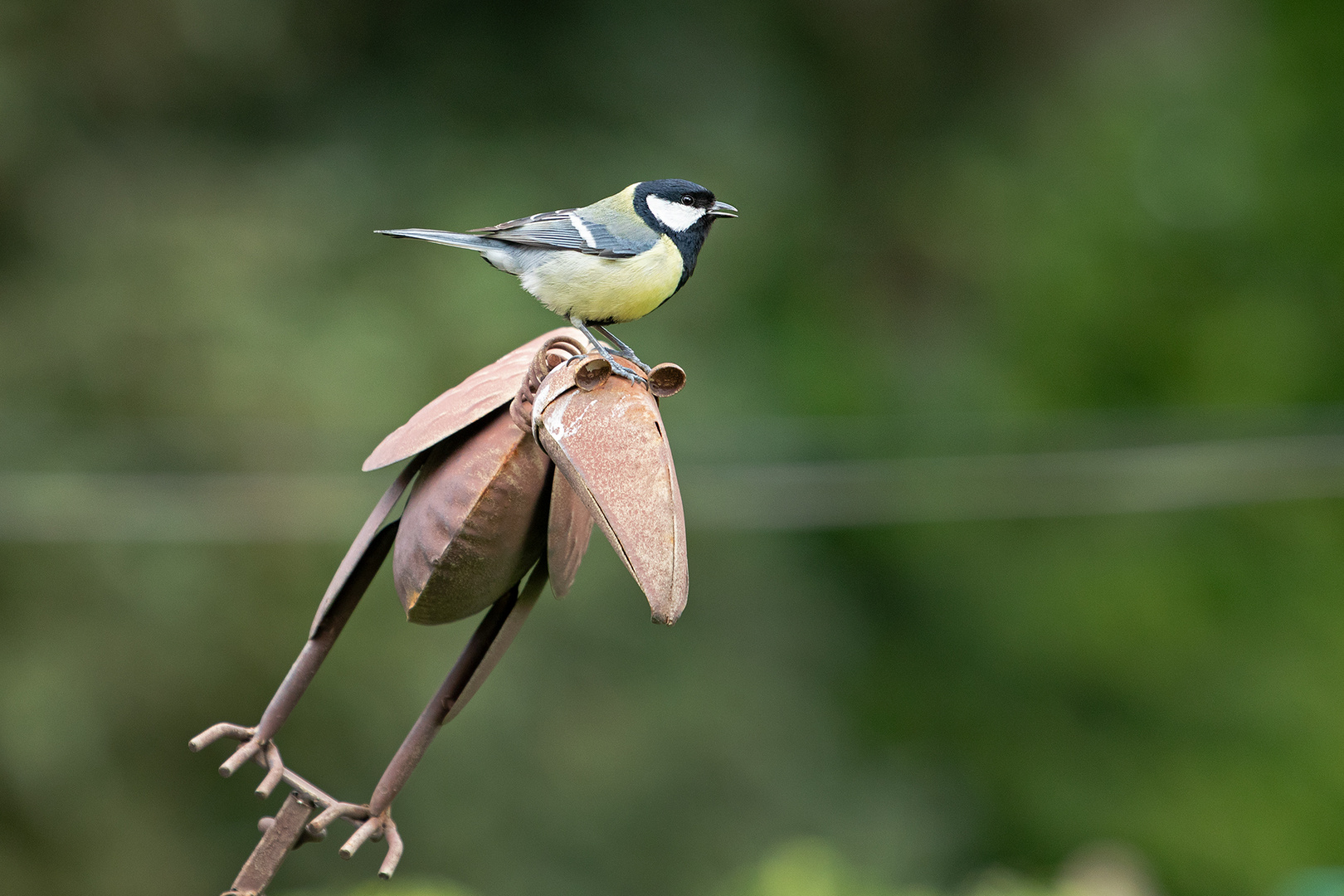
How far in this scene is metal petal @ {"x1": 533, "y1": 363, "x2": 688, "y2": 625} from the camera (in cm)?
91

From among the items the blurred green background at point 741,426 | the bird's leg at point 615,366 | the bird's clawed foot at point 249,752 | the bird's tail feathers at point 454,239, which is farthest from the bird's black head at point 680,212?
the blurred green background at point 741,426

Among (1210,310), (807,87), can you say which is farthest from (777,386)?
(1210,310)

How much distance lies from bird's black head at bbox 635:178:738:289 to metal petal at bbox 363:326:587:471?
0.42 metres

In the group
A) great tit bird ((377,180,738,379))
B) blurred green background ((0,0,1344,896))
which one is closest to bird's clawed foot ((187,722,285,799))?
great tit bird ((377,180,738,379))

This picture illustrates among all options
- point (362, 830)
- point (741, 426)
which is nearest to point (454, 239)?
point (362, 830)

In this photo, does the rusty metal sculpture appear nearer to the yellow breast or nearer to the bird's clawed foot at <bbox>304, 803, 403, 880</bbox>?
the bird's clawed foot at <bbox>304, 803, 403, 880</bbox>

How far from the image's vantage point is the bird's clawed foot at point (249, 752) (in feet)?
3.23

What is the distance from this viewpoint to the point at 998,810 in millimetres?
4766

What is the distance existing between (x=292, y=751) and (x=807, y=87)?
10.5 feet

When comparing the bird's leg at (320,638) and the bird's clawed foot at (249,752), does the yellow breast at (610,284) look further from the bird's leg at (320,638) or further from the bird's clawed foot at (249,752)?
the bird's clawed foot at (249,752)

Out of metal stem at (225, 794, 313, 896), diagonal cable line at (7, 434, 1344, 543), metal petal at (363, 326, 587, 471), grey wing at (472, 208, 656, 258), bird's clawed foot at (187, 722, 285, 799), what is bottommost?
diagonal cable line at (7, 434, 1344, 543)

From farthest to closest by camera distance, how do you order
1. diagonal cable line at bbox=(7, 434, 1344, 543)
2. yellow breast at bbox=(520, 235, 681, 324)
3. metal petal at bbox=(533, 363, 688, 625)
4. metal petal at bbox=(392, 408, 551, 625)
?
1. diagonal cable line at bbox=(7, 434, 1344, 543)
2. yellow breast at bbox=(520, 235, 681, 324)
3. metal petal at bbox=(392, 408, 551, 625)
4. metal petal at bbox=(533, 363, 688, 625)

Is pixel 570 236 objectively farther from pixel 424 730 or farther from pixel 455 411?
pixel 424 730

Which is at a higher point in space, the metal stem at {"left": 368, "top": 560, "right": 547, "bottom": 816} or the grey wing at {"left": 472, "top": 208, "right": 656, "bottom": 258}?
the grey wing at {"left": 472, "top": 208, "right": 656, "bottom": 258}
